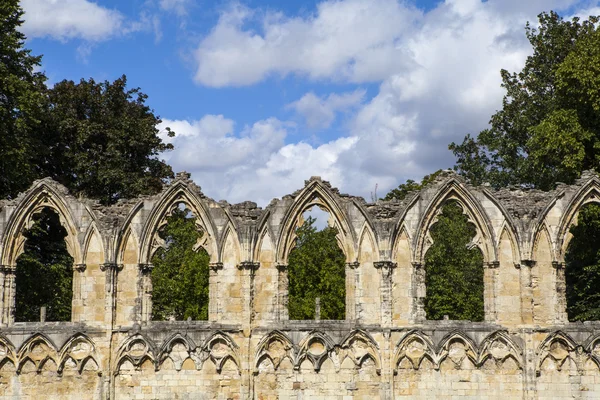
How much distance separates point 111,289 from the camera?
2273 centimetres

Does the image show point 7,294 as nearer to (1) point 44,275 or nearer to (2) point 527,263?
(1) point 44,275

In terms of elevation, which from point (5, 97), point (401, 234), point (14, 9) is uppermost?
point (14, 9)

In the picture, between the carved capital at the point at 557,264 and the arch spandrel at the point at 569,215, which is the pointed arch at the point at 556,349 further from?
the arch spandrel at the point at 569,215

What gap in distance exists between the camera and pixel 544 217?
23266mm

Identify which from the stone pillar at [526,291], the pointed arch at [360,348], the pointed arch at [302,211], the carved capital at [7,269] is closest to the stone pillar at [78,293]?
the carved capital at [7,269]

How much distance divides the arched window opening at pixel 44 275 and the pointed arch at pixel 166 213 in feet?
19.3

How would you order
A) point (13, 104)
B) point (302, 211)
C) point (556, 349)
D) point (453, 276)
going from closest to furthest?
1. point (556, 349)
2. point (302, 211)
3. point (13, 104)
4. point (453, 276)

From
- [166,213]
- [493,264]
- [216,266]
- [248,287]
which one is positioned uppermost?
[166,213]

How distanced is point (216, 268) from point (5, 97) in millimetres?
11226

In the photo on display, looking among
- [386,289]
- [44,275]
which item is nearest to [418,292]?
[386,289]

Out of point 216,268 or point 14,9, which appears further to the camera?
point 14,9

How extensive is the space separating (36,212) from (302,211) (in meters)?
6.97

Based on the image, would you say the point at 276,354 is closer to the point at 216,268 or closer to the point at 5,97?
the point at 216,268

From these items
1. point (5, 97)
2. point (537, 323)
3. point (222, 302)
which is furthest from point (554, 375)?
point (5, 97)
